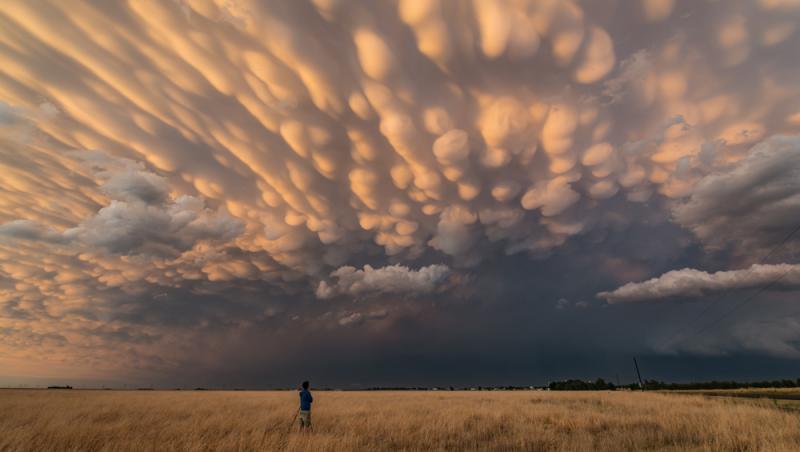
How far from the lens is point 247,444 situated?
1129 cm

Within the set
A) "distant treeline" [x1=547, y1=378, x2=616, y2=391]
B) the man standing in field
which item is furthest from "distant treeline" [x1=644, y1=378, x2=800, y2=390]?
the man standing in field

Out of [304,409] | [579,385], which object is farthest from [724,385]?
[304,409]

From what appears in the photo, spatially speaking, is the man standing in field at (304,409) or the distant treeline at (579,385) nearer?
the man standing in field at (304,409)

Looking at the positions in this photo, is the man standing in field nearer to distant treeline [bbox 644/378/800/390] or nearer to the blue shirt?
the blue shirt

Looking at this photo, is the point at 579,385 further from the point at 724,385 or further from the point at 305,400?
the point at 305,400

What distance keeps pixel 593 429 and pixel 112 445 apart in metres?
17.5

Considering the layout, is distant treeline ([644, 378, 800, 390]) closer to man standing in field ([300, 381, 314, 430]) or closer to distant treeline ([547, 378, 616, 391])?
distant treeline ([547, 378, 616, 391])

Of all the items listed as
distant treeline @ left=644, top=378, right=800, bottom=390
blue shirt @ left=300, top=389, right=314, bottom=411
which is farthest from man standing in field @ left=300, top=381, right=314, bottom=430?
distant treeline @ left=644, top=378, right=800, bottom=390

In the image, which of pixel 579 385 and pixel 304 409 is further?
pixel 579 385

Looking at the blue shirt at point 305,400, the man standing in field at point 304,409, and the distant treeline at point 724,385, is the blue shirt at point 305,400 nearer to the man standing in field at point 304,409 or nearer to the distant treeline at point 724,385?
the man standing in field at point 304,409

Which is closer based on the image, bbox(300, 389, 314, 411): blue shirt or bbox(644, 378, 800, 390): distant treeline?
bbox(300, 389, 314, 411): blue shirt

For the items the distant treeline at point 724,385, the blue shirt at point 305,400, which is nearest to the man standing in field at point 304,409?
the blue shirt at point 305,400

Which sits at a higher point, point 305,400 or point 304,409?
point 305,400

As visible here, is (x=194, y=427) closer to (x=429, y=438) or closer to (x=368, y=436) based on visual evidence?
Result: (x=368, y=436)
